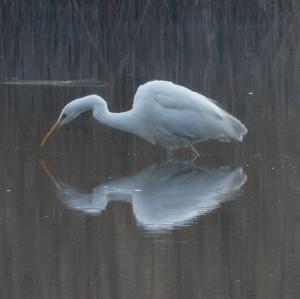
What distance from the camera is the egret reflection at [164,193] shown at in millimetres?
7797

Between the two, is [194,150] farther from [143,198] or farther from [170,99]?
[143,198]

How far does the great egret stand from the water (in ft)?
0.57

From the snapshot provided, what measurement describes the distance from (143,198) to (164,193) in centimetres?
25

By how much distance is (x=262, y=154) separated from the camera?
1043 centimetres

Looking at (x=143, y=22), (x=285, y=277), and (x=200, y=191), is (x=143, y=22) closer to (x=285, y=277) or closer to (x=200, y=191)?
(x=200, y=191)

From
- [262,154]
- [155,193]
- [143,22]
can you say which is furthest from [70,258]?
[143,22]

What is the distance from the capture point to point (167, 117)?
424 inches

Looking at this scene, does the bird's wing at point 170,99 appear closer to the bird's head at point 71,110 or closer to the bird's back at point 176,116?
the bird's back at point 176,116

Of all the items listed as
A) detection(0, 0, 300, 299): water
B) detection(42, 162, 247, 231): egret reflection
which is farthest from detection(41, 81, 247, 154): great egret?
detection(42, 162, 247, 231): egret reflection

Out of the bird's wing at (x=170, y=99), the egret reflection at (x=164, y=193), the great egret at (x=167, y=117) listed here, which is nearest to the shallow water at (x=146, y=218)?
the egret reflection at (x=164, y=193)

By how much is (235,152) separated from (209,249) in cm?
397

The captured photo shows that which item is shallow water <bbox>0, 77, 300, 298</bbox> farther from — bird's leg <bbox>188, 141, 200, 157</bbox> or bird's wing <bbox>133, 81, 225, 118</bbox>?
bird's wing <bbox>133, 81, 225, 118</bbox>

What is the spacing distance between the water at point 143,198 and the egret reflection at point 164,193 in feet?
0.04

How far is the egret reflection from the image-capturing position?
7.80 meters
